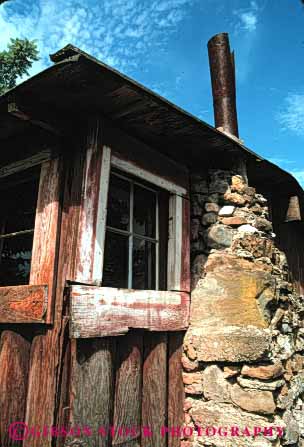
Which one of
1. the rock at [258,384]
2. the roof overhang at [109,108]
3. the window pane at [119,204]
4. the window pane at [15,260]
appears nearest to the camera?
the roof overhang at [109,108]

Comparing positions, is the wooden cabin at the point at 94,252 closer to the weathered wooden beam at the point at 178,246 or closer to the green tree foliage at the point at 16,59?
the weathered wooden beam at the point at 178,246

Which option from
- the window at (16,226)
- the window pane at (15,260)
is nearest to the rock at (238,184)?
the window at (16,226)

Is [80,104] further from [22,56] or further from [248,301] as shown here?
[22,56]

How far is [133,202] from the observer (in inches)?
114

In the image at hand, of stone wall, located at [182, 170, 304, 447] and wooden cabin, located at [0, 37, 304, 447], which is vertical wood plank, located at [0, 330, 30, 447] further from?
stone wall, located at [182, 170, 304, 447]

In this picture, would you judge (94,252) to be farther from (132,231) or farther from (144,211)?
(144,211)

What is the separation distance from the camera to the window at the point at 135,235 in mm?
2750

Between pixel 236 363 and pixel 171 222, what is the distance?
124 cm

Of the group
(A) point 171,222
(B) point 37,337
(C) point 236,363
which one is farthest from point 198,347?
(B) point 37,337

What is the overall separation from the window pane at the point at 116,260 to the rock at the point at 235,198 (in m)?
1.10

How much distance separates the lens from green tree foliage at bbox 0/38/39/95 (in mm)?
10633

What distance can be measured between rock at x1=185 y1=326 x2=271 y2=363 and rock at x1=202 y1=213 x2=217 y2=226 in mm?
972

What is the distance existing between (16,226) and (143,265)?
1240 millimetres

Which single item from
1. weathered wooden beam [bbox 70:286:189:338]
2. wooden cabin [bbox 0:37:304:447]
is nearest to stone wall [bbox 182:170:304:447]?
wooden cabin [bbox 0:37:304:447]
